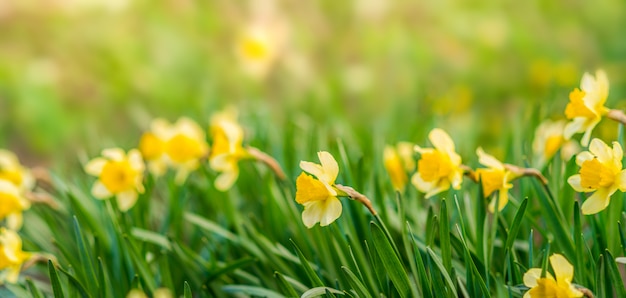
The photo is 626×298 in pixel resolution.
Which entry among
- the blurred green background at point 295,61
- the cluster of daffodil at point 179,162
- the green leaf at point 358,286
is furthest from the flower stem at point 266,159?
the blurred green background at point 295,61

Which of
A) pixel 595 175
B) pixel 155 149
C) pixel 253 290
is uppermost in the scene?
pixel 595 175

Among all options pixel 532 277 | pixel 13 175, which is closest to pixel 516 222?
pixel 532 277

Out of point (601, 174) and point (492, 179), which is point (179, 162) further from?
point (601, 174)

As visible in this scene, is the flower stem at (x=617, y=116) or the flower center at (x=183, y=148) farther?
the flower center at (x=183, y=148)

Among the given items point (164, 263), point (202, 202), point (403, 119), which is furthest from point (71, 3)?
point (164, 263)

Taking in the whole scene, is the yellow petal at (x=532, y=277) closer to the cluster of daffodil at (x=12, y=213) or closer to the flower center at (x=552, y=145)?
the flower center at (x=552, y=145)

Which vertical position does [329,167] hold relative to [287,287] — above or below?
above

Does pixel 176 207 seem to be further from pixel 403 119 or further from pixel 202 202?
pixel 403 119
